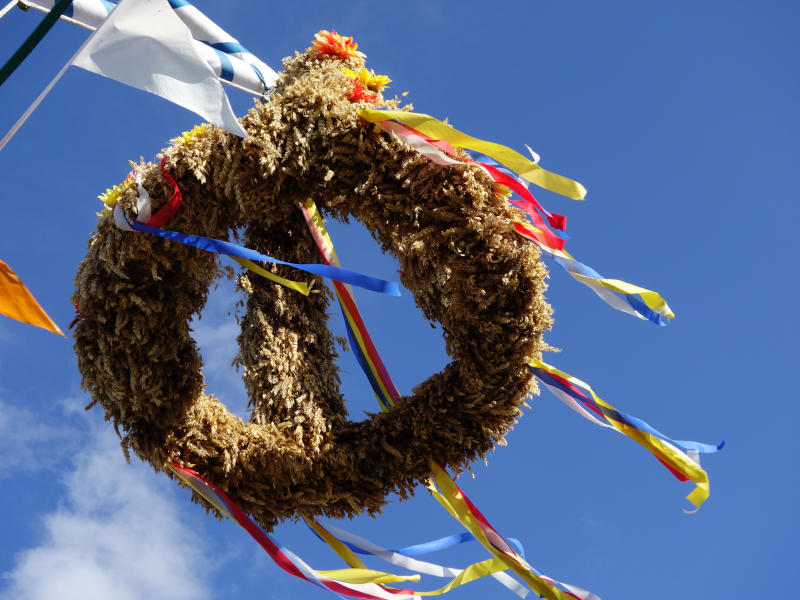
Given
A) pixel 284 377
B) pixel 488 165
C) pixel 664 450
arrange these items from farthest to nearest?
pixel 284 377 < pixel 664 450 < pixel 488 165

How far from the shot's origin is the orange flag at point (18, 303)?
205 cm

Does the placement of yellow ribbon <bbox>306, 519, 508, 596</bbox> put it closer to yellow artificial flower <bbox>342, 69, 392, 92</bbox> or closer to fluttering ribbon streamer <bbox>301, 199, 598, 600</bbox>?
fluttering ribbon streamer <bbox>301, 199, 598, 600</bbox>

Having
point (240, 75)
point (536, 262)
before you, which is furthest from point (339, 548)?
point (240, 75)

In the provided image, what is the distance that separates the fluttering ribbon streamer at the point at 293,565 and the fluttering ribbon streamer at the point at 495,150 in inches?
47.2

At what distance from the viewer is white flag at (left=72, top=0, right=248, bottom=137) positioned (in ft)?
6.45

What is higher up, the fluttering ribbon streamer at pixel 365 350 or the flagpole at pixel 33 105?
the fluttering ribbon streamer at pixel 365 350

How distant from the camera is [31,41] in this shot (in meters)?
1.95

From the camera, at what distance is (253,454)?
2461 mm

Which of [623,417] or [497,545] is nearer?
[623,417]

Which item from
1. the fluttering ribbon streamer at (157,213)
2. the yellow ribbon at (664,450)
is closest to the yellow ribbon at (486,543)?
the yellow ribbon at (664,450)

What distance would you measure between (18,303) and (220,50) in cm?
178

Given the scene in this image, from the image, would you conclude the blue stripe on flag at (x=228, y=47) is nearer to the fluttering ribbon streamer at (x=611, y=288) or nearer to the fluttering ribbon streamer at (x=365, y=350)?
the fluttering ribbon streamer at (x=365, y=350)

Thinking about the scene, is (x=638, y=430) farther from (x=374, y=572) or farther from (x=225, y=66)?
(x=225, y=66)

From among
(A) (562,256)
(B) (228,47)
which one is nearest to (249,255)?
(A) (562,256)
